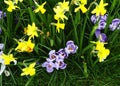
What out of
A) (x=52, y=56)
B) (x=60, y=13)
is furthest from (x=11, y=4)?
(x=52, y=56)

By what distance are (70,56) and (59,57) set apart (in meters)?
0.12

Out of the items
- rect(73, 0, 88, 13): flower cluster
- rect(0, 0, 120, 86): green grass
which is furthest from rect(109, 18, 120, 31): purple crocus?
rect(73, 0, 88, 13): flower cluster

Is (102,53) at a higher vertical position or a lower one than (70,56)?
lower

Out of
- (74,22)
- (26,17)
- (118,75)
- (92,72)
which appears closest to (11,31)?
(26,17)

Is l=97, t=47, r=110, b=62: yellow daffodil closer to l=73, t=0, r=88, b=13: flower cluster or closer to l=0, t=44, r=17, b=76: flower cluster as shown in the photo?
l=73, t=0, r=88, b=13: flower cluster

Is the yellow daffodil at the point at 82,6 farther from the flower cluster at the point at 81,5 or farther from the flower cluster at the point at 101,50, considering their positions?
the flower cluster at the point at 101,50

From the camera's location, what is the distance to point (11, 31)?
Answer: 2262 mm

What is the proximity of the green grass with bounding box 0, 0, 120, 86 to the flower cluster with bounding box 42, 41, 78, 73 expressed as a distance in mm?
41

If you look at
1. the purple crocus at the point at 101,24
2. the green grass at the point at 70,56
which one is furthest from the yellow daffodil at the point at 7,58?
the purple crocus at the point at 101,24

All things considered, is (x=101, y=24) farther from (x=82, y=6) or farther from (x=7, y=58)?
(x=7, y=58)

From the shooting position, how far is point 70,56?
2238mm

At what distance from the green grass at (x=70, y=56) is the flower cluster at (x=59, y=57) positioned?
41 millimetres

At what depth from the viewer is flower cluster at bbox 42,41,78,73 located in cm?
213

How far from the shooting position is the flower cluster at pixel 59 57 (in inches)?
84.0
